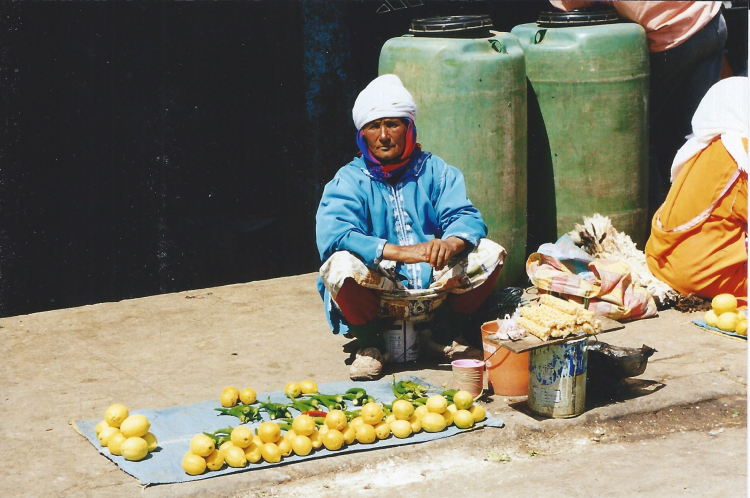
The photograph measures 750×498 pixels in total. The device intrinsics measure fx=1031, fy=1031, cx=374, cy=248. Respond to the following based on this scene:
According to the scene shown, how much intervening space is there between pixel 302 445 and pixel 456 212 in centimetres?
149

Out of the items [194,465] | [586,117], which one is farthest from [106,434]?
[586,117]

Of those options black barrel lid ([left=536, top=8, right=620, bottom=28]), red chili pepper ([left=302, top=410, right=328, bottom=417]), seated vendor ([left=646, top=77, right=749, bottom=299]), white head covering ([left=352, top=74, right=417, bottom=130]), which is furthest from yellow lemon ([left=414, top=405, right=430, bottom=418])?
black barrel lid ([left=536, top=8, right=620, bottom=28])

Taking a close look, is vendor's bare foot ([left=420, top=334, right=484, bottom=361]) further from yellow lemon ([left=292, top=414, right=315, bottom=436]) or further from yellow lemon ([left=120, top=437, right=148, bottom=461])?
yellow lemon ([left=120, top=437, right=148, bottom=461])

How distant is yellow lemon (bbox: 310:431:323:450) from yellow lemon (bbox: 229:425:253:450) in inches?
9.8

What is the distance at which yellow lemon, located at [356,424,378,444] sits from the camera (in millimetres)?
4082

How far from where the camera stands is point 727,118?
559 cm

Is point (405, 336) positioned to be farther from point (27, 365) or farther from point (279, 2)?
point (279, 2)

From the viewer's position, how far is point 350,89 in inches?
263

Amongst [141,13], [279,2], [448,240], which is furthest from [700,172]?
[141,13]

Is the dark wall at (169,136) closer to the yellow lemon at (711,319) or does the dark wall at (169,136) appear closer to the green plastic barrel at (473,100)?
the green plastic barrel at (473,100)

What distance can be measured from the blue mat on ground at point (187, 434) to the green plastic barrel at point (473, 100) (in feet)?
5.55

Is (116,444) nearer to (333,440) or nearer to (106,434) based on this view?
(106,434)

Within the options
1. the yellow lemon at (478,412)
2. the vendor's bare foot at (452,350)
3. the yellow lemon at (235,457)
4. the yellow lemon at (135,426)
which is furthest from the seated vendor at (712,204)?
the yellow lemon at (135,426)

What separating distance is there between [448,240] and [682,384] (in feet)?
4.17
